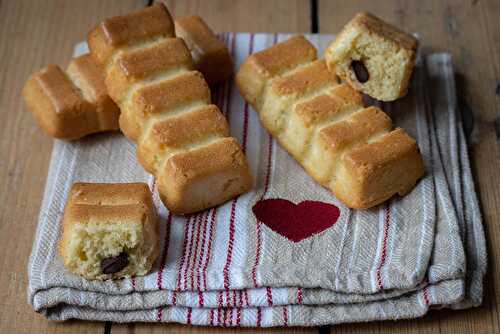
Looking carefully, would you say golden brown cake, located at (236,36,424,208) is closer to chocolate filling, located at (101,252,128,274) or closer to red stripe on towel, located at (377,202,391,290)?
red stripe on towel, located at (377,202,391,290)

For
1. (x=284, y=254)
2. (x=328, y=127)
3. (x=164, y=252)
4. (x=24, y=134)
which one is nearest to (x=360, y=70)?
(x=328, y=127)

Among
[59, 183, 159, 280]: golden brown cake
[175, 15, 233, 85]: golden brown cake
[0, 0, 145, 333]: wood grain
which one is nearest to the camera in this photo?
[59, 183, 159, 280]: golden brown cake

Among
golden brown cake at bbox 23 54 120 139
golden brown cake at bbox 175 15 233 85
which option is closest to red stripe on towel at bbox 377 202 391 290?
golden brown cake at bbox 175 15 233 85

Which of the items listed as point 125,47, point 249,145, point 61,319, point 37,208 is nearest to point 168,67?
point 125,47

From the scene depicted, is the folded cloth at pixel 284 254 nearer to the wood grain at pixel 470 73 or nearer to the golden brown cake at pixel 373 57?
the wood grain at pixel 470 73

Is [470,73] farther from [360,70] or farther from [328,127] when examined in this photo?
[328,127]

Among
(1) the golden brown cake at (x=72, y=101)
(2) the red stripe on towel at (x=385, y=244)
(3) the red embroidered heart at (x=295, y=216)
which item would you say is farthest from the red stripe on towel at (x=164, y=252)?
(2) the red stripe on towel at (x=385, y=244)
